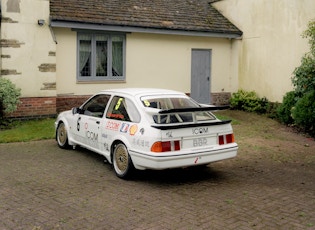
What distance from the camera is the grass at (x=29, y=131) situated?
10570 millimetres

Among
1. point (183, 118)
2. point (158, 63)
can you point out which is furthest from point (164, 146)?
point (158, 63)

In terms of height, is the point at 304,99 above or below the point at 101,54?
below

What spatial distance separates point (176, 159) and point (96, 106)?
8.25 ft

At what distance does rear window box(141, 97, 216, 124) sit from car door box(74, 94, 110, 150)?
1.06m

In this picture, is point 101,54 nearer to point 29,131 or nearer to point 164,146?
point 29,131

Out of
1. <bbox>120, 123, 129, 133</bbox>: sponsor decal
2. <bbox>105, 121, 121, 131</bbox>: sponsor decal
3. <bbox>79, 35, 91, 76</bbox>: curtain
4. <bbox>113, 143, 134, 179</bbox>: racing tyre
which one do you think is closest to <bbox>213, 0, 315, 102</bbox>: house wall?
<bbox>79, 35, 91, 76</bbox>: curtain

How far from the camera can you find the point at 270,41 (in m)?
16.0

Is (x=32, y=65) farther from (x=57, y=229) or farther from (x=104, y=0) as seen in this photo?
(x=57, y=229)

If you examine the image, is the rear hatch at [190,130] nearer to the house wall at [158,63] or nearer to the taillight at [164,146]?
the taillight at [164,146]

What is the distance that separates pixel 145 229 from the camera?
4.80 m

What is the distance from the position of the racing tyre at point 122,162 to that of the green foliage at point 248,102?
1025 cm

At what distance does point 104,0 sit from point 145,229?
40.7 feet

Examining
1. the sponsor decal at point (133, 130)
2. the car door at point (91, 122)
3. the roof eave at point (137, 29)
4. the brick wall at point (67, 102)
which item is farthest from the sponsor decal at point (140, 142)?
the brick wall at point (67, 102)

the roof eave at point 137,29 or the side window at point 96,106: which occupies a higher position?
the roof eave at point 137,29
